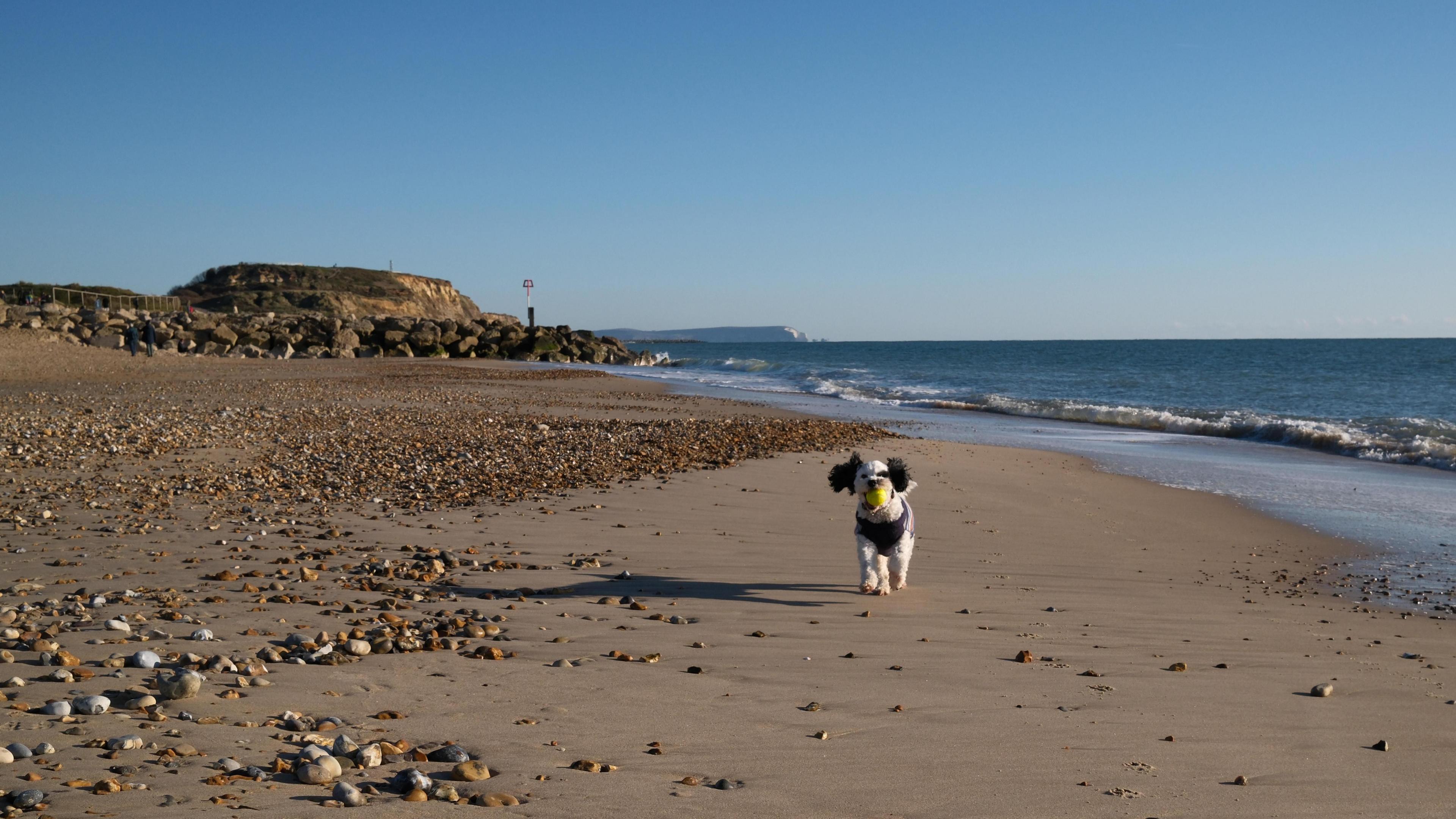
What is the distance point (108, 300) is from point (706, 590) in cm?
7098

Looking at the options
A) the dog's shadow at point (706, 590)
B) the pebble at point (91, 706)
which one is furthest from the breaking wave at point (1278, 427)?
the pebble at point (91, 706)

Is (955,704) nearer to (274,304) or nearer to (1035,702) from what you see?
(1035,702)

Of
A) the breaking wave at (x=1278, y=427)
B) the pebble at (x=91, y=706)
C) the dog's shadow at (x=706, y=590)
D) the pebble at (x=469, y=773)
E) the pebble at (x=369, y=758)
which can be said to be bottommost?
the dog's shadow at (x=706, y=590)

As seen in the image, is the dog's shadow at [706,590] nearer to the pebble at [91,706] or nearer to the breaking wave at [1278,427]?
the pebble at [91,706]

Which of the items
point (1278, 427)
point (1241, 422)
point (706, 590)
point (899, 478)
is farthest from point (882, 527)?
point (1241, 422)

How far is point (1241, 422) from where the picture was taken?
2320 centimetres

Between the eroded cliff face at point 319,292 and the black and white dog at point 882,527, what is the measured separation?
80.4m

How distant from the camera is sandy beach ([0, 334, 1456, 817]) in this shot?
345 centimetres

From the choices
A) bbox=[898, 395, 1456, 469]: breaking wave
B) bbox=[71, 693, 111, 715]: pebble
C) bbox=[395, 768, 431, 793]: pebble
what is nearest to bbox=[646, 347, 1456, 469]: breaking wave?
bbox=[898, 395, 1456, 469]: breaking wave

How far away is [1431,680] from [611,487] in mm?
7474

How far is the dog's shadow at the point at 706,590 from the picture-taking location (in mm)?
6492

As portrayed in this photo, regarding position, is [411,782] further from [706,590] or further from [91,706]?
[706,590]

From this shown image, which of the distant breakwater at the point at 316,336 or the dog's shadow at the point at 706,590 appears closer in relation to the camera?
the dog's shadow at the point at 706,590

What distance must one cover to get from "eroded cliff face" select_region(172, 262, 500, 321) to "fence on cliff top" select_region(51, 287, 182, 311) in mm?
6693
